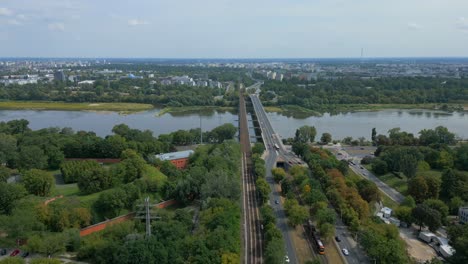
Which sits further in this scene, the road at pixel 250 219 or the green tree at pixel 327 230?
the green tree at pixel 327 230

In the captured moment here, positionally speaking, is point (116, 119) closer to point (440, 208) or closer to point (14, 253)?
point (14, 253)

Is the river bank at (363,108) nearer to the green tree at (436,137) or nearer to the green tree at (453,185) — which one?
the green tree at (436,137)

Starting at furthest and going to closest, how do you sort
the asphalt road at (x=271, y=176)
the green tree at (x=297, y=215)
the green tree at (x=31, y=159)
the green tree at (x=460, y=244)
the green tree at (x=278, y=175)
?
the green tree at (x=31, y=159) → the green tree at (x=278, y=175) → the green tree at (x=297, y=215) → the asphalt road at (x=271, y=176) → the green tree at (x=460, y=244)

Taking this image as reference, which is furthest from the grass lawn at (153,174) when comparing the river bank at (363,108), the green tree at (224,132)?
the river bank at (363,108)

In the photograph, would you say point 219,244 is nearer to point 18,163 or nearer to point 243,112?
point 18,163

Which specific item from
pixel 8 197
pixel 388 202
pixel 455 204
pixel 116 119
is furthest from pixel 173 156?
pixel 116 119

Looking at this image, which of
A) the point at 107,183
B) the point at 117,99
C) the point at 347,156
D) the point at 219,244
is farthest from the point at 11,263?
the point at 117,99
